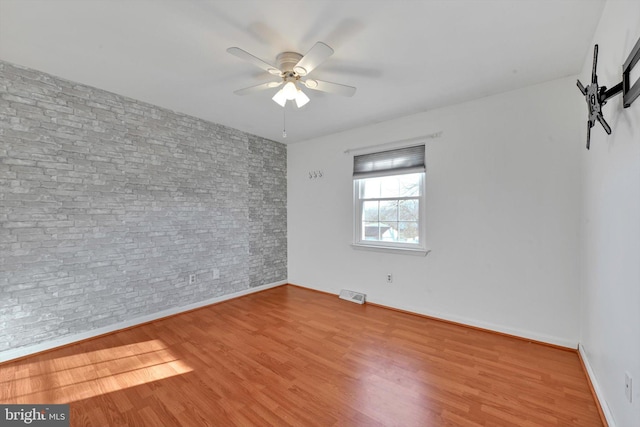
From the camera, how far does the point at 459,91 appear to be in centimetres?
280

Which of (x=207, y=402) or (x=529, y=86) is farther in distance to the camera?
(x=529, y=86)

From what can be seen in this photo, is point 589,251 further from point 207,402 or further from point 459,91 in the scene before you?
point 207,402

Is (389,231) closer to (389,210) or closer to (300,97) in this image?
(389,210)

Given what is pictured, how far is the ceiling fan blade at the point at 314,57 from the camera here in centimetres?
170

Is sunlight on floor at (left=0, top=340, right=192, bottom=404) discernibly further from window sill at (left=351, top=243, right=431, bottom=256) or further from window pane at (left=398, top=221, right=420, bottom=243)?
window pane at (left=398, top=221, right=420, bottom=243)

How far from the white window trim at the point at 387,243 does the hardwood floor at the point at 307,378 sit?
0.90 metres

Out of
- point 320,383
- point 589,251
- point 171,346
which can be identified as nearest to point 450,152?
point 589,251

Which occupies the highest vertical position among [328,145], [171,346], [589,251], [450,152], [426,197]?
[328,145]

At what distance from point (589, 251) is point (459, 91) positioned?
186cm

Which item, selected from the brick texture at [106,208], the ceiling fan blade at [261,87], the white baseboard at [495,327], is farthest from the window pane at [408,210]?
the brick texture at [106,208]

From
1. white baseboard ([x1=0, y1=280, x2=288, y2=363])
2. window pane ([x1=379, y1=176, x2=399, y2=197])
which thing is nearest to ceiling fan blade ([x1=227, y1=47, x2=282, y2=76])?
window pane ([x1=379, y1=176, x2=399, y2=197])

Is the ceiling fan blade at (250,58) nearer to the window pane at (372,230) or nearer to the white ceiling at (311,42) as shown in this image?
the white ceiling at (311,42)

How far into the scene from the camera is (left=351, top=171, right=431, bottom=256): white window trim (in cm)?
337

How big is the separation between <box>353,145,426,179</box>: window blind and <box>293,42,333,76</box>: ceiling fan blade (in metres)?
1.92
